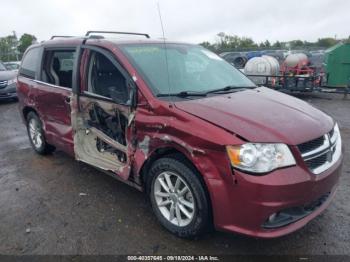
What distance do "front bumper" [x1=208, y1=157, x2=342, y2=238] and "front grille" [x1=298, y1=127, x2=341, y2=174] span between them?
0.08m

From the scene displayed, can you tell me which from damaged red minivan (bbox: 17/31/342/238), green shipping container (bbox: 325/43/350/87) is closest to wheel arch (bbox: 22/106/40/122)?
damaged red minivan (bbox: 17/31/342/238)

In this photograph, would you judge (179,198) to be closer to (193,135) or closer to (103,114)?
(193,135)

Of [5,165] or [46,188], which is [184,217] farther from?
[5,165]

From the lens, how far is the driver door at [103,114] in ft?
11.4

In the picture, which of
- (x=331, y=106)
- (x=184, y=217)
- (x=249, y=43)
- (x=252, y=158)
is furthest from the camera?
(x=249, y=43)

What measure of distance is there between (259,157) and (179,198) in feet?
2.98

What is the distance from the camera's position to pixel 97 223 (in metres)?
3.45

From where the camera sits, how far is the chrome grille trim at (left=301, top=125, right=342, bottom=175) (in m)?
2.70

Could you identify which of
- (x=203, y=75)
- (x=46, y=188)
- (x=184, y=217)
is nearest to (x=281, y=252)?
(x=184, y=217)

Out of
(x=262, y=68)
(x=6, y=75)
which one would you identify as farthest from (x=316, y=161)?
(x=6, y=75)

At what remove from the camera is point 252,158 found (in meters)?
2.53

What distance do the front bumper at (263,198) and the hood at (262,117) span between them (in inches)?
11.4

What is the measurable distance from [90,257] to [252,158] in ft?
5.39

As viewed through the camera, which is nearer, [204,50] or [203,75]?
[203,75]
